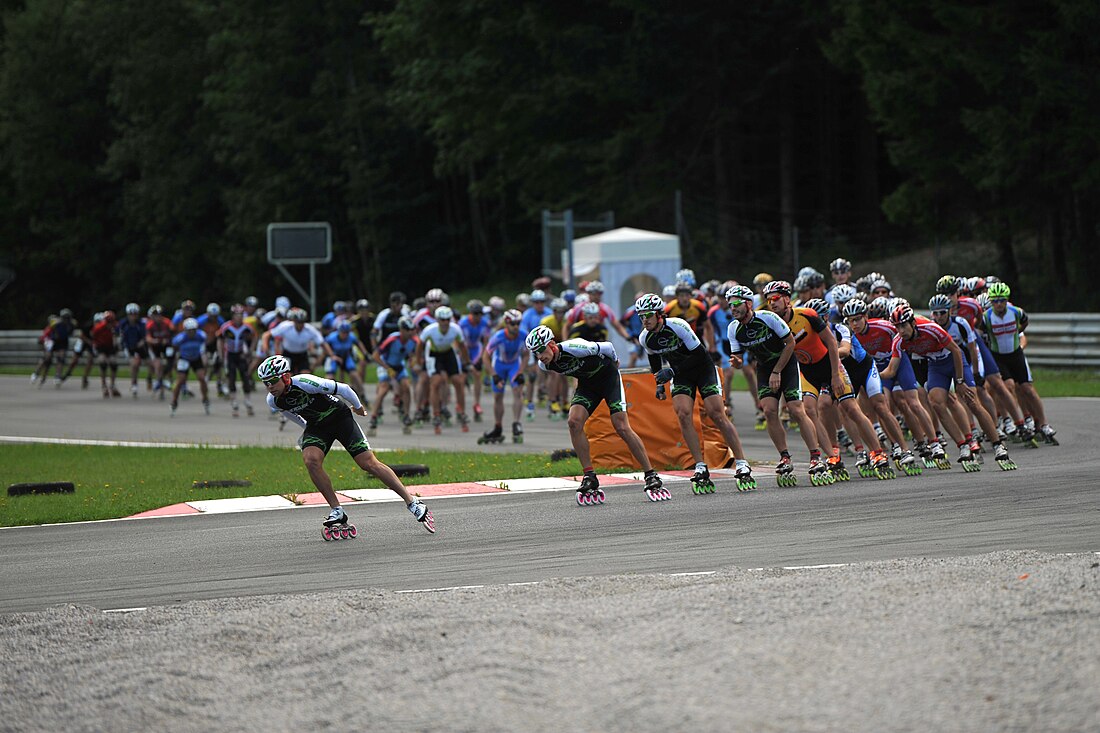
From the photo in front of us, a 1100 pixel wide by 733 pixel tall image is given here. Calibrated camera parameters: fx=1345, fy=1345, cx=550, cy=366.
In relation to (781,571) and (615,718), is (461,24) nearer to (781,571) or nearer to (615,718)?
(781,571)

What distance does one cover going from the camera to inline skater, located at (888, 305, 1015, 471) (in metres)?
15.3

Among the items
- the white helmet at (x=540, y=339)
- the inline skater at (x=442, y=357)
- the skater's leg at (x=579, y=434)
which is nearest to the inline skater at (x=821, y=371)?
the skater's leg at (x=579, y=434)

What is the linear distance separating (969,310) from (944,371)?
5.32 feet

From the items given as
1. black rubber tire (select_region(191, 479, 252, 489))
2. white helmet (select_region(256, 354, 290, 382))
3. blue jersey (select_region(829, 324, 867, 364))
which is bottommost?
black rubber tire (select_region(191, 479, 252, 489))

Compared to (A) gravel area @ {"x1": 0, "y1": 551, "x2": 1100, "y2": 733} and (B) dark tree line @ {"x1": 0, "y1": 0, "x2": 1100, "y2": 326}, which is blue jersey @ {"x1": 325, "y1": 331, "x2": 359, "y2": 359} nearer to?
(B) dark tree line @ {"x1": 0, "y1": 0, "x2": 1100, "y2": 326}

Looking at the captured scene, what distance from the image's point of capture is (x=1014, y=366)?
17625 millimetres

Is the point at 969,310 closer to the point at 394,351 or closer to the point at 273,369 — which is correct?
the point at 273,369

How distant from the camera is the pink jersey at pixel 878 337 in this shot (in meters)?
15.6

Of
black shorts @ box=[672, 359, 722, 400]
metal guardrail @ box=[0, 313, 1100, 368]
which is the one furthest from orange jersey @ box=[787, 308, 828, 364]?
metal guardrail @ box=[0, 313, 1100, 368]

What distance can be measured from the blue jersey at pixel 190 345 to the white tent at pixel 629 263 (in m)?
8.49

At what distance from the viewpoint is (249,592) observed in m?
10.2

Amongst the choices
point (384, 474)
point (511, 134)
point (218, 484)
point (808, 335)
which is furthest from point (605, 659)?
point (511, 134)

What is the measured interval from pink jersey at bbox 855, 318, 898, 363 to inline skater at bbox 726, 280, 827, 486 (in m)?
1.19

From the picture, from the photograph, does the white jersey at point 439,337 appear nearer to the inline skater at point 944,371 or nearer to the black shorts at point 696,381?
Answer: the black shorts at point 696,381
